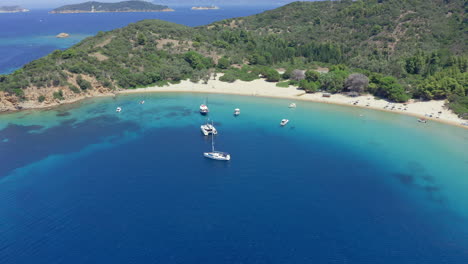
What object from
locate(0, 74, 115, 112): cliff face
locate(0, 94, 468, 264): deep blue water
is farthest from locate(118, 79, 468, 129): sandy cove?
locate(0, 74, 115, 112): cliff face

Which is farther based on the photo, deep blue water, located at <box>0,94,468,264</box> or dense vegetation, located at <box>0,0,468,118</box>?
dense vegetation, located at <box>0,0,468,118</box>

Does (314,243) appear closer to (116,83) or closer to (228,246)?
(228,246)

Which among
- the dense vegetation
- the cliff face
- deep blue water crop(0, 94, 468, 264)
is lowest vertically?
deep blue water crop(0, 94, 468, 264)

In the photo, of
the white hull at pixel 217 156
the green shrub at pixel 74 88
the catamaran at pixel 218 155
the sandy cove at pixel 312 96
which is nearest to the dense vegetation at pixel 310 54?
the green shrub at pixel 74 88

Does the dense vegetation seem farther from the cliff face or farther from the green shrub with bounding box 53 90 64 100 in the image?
the green shrub with bounding box 53 90 64 100

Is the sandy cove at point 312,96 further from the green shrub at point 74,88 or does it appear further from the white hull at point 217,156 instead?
the white hull at point 217,156

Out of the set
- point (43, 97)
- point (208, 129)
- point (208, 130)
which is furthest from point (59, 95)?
point (208, 130)

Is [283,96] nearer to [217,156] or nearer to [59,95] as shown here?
[217,156]
